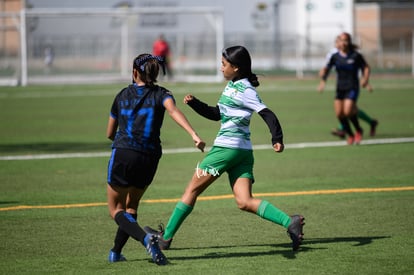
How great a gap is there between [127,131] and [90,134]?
12762 mm

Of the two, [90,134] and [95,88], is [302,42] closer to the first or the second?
[95,88]

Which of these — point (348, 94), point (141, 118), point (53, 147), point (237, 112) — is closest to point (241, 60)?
point (237, 112)

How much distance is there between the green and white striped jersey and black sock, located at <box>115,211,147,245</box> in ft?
3.69

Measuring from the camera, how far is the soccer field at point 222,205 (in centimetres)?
762

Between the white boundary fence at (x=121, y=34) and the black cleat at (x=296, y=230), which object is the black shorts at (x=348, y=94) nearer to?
the black cleat at (x=296, y=230)

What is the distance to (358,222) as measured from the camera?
9477mm

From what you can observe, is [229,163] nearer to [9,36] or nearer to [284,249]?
[284,249]

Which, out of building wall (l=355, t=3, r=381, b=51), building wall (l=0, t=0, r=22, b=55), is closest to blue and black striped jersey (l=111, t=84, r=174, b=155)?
building wall (l=0, t=0, r=22, b=55)

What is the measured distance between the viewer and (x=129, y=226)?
7.42m

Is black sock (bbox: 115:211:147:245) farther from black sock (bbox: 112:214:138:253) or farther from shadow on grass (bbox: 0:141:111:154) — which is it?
shadow on grass (bbox: 0:141:111:154)

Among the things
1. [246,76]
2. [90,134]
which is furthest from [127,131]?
[90,134]

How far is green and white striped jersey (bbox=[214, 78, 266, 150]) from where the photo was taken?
790cm

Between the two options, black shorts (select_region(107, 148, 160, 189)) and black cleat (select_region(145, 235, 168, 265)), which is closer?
black cleat (select_region(145, 235, 168, 265))

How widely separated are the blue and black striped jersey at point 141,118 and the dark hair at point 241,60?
789 mm
